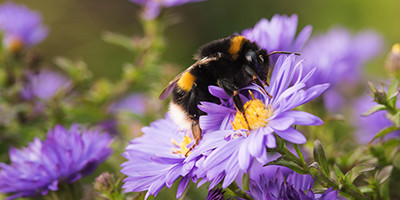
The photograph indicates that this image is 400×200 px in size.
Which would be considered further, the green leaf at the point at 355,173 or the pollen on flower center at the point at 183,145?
the pollen on flower center at the point at 183,145

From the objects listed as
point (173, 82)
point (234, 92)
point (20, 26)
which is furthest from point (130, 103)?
point (234, 92)

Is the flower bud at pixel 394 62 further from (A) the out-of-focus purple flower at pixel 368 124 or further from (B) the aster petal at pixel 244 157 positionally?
(B) the aster petal at pixel 244 157

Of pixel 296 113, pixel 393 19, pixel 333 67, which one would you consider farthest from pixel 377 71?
pixel 296 113

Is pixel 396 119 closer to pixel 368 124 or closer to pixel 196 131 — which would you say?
pixel 196 131

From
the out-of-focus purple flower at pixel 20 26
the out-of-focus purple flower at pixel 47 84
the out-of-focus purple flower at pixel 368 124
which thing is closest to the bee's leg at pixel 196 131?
the out-of-focus purple flower at pixel 368 124

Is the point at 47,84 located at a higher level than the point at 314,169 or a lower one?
higher

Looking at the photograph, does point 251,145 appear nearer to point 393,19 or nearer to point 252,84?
point 252,84

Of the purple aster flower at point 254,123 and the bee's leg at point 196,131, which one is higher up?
the bee's leg at point 196,131

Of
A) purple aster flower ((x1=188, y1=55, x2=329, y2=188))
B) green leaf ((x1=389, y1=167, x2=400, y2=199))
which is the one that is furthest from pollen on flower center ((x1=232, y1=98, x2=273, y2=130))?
green leaf ((x1=389, y1=167, x2=400, y2=199))
